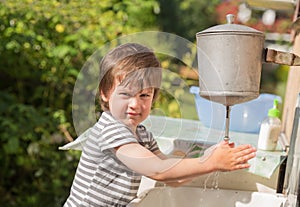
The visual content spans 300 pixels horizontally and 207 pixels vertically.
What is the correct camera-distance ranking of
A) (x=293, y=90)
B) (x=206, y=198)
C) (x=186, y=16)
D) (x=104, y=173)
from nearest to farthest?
(x=104, y=173)
(x=206, y=198)
(x=293, y=90)
(x=186, y=16)

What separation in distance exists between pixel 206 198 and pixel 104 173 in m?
0.38

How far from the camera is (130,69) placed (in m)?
1.25

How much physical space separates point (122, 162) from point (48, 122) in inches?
63.8

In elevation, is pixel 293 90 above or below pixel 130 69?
below

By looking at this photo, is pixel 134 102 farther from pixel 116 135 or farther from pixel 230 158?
pixel 230 158

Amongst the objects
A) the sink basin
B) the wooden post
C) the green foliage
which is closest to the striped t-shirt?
the sink basin

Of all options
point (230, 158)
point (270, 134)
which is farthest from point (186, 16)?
point (230, 158)

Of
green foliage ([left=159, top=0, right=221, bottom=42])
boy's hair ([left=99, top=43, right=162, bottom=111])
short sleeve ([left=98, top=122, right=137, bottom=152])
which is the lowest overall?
green foliage ([left=159, top=0, right=221, bottom=42])

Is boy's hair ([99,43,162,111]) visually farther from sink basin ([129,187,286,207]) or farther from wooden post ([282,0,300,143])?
wooden post ([282,0,300,143])

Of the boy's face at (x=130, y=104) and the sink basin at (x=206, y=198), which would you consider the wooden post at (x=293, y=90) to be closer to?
the sink basin at (x=206, y=198)

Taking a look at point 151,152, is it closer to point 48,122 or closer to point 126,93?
point 126,93

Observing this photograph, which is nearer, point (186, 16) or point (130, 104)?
point (130, 104)

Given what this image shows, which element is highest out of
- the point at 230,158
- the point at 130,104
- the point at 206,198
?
the point at 130,104

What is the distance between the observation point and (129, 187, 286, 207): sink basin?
4.95 feet
